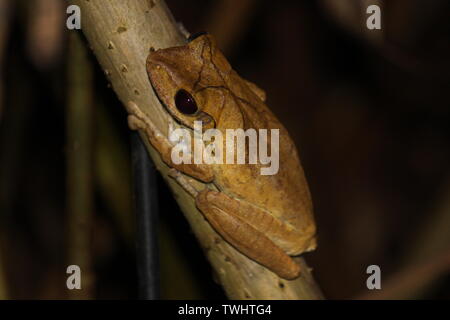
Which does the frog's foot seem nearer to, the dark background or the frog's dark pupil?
the frog's dark pupil

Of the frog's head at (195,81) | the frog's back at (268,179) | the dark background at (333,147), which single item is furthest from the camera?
the dark background at (333,147)

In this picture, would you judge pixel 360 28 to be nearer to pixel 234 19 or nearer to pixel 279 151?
pixel 279 151

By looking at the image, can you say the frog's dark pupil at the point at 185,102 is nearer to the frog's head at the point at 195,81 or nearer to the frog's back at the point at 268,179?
the frog's head at the point at 195,81

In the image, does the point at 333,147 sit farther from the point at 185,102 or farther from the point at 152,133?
the point at 152,133

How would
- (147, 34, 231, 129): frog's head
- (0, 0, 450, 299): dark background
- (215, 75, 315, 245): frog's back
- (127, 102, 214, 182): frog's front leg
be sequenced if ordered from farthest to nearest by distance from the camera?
(0, 0, 450, 299): dark background
(215, 75, 315, 245): frog's back
(147, 34, 231, 129): frog's head
(127, 102, 214, 182): frog's front leg

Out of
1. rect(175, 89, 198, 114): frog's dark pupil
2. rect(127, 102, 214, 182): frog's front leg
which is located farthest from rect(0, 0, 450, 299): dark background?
rect(127, 102, 214, 182): frog's front leg

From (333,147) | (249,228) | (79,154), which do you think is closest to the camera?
(79,154)

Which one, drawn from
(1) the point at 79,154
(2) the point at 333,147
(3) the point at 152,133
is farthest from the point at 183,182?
(2) the point at 333,147

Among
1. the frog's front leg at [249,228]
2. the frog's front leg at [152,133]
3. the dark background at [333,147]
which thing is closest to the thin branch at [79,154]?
the frog's front leg at [152,133]
